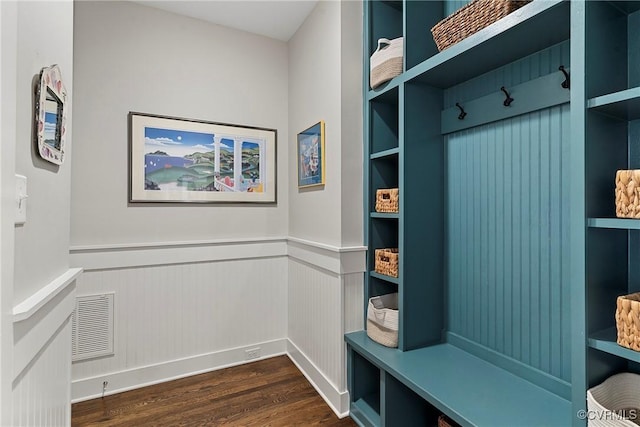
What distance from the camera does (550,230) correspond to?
141 centimetres

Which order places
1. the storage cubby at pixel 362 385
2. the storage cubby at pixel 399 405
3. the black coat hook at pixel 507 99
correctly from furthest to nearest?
the storage cubby at pixel 362 385 → the storage cubby at pixel 399 405 → the black coat hook at pixel 507 99

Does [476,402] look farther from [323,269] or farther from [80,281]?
[80,281]

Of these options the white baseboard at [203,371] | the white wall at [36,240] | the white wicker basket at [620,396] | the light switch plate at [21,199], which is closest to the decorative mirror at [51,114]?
the white wall at [36,240]

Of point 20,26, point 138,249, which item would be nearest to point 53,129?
point 20,26

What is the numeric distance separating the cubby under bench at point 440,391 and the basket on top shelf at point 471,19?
1.53 m

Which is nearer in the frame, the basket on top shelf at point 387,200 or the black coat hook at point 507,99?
the black coat hook at point 507,99

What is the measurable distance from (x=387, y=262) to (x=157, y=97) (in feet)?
6.31

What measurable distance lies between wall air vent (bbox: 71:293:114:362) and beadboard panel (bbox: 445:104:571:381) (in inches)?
84.1

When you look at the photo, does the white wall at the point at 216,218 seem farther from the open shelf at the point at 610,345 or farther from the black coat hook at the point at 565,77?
the open shelf at the point at 610,345

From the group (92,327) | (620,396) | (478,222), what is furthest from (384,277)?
(92,327)

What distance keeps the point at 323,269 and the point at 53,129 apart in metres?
1.56

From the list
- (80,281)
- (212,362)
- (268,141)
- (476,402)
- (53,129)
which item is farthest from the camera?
(268,141)

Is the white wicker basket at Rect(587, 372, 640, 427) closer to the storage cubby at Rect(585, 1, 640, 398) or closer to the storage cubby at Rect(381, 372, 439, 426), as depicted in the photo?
the storage cubby at Rect(585, 1, 640, 398)

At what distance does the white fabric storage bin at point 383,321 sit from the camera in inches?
73.0
